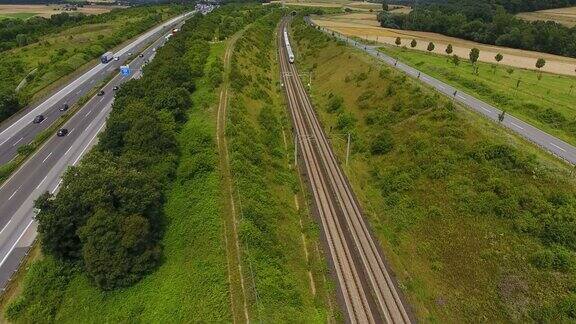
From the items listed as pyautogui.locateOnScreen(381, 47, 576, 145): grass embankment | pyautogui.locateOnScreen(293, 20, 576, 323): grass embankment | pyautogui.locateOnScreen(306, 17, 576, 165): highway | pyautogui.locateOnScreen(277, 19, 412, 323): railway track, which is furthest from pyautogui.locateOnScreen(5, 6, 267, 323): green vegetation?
pyautogui.locateOnScreen(381, 47, 576, 145): grass embankment

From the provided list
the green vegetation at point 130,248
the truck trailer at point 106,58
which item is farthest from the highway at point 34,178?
the truck trailer at point 106,58

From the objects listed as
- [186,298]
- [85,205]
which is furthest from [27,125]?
[186,298]

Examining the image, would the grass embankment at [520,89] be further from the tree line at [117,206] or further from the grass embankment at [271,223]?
the tree line at [117,206]

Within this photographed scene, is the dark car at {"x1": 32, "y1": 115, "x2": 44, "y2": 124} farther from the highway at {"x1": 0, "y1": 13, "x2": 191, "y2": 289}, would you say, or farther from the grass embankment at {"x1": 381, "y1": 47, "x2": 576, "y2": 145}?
the grass embankment at {"x1": 381, "y1": 47, "x2": 576, "y2": 145}

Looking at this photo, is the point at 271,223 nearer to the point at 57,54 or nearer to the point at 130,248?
the point at 130,248

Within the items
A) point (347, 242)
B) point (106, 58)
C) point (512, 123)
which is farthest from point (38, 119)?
point (512, 123)
